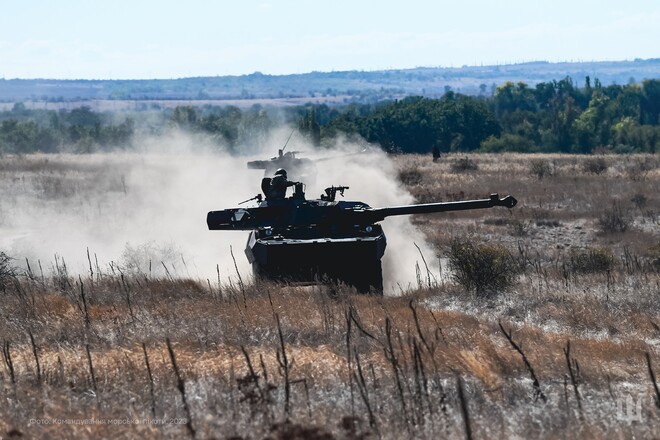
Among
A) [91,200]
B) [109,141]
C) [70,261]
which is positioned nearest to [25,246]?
[70,261]

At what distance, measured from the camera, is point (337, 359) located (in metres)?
11.0

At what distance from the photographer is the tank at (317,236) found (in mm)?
17609

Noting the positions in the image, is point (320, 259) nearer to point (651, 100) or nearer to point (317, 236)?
point (317, 236)

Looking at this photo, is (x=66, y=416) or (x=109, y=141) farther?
(x=109, y=141)

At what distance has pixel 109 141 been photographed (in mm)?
86938

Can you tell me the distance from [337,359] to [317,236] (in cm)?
782

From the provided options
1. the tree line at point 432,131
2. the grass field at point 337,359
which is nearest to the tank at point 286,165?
the grass field at point 337,359

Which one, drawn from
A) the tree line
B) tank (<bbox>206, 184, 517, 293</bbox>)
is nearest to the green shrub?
tank (<bbox>206, 184, 517, 293</bbox>)

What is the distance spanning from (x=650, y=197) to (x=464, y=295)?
73.4 feet

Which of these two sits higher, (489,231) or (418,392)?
(418,392)

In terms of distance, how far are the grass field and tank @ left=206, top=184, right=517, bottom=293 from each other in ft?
3.15

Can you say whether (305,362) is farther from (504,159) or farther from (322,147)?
(504,159)

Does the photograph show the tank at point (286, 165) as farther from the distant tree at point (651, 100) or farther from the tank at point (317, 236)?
the distant tree at point (651, 100)

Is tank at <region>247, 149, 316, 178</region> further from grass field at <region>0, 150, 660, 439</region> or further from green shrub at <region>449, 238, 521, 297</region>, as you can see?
green shrub at <region>449, 238, 521, 297</region>
